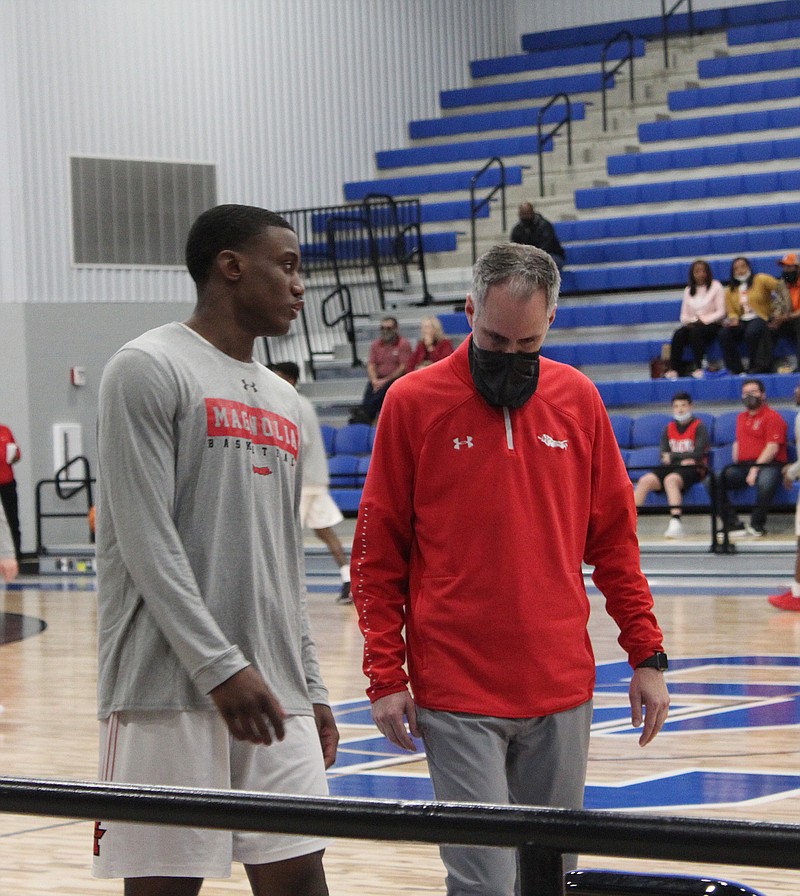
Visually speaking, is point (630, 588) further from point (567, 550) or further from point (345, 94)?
point (345, 94)

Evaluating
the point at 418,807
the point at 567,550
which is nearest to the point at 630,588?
the point at 567,550

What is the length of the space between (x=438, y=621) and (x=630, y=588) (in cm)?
40

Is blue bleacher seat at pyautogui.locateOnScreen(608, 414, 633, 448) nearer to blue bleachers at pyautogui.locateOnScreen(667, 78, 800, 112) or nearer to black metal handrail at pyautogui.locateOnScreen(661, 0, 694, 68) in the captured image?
blue bleachers at pyautogui.locateOnScreen(667, 78, 800, 112)

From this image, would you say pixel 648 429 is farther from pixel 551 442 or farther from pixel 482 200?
pixel 551 442

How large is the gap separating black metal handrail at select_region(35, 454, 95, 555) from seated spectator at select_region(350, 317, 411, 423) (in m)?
2.94

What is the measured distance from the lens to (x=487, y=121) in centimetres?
2094

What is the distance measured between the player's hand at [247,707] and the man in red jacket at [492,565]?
1.03ft

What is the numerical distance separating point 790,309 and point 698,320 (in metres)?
0.88

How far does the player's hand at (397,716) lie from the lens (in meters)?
2.69

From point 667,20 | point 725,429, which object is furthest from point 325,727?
point 667,20

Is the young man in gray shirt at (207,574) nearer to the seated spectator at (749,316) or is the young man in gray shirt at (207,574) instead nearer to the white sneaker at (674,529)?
the white sneaker at (674,529)

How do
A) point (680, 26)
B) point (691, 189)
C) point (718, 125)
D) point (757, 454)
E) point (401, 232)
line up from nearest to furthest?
point (757, 454)
point (691, 189)
point (401, 232)
point (718, 125)
point (680, 26)

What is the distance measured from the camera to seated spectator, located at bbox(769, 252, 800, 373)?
14508 mm

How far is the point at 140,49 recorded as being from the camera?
18.0 metres
